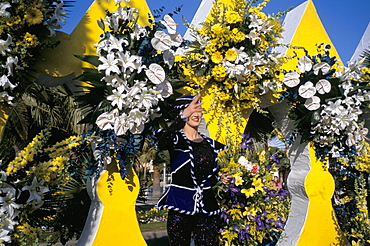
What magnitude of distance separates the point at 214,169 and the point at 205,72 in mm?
996

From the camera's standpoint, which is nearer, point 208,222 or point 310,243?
point 208,222

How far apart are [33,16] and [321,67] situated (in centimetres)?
293

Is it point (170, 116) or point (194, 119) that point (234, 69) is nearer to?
point (194, 119)

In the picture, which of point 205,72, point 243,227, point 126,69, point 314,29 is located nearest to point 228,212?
point 243,227

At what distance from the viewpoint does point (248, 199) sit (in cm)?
327

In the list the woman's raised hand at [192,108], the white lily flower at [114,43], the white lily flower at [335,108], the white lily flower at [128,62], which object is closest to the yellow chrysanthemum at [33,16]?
the white lily flower at [114,43]

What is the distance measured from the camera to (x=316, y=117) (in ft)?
12.5

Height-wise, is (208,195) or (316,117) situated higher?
(316,117)

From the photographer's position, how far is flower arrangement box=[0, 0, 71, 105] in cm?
250

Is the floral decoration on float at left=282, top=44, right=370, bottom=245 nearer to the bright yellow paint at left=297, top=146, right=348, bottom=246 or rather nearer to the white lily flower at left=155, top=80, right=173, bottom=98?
the bright yellow paint at left=297, top=146, right=348, bottom=246

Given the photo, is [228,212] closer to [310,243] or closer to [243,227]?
[243,227]

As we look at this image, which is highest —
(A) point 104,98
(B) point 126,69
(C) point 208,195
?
(B) point 126,69

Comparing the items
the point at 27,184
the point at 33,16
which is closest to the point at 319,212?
the point at 27,184

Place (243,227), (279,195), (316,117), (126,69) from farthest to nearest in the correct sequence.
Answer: (316,117) < (279,195) < (243,227) < (126,69)
